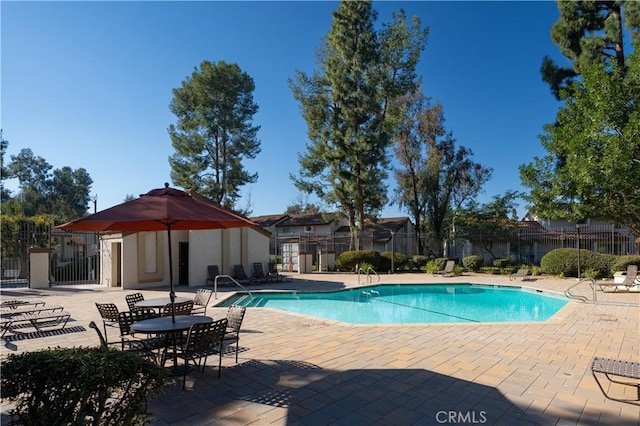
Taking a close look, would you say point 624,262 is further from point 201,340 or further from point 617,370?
point 201,340

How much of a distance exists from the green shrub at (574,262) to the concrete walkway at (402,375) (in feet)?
34.7

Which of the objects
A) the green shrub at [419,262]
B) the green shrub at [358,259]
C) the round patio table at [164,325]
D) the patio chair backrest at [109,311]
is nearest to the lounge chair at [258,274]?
the green shrub at [358,259]

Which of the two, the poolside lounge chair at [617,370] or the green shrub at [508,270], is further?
the green shrub at [508,270]

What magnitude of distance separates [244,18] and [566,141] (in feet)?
33.0

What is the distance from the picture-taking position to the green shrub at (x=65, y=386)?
7.54ft

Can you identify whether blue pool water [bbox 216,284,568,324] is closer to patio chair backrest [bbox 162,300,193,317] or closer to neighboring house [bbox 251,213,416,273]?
patio chair backrest [bbox 162,300,193,317]

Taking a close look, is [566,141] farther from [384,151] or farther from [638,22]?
[384,151]

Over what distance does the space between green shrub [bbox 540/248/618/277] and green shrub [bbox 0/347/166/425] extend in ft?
67.3

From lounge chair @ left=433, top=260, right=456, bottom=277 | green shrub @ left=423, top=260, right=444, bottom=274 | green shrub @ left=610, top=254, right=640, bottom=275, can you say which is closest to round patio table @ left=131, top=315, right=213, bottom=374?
lounge chair @ left=433, top=260, right=456, bottom=277

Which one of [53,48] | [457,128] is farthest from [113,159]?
[457,128]

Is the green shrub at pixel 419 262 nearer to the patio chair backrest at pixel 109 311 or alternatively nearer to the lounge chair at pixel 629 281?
the lounge chair at pixel 629 281

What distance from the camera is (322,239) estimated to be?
28078 millimetres

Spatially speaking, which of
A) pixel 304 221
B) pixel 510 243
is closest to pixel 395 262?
pixel 510 243

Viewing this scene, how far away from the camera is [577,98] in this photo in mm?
11086
